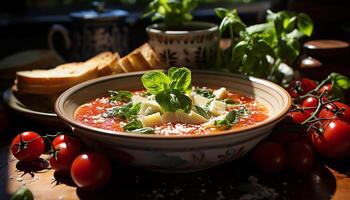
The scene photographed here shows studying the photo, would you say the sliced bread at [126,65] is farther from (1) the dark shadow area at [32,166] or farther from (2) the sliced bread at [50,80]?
(1) the dark shadow area at [32,166]

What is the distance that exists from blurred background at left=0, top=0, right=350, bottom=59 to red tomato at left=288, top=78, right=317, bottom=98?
0.53 meters

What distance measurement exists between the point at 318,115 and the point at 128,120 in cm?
65

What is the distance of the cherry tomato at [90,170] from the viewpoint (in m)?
1.30

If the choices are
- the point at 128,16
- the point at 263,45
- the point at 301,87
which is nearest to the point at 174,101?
the point at 263,45

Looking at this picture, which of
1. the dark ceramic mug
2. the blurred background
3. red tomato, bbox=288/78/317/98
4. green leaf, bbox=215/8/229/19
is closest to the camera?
red tomato, bbox=288/78/317/98

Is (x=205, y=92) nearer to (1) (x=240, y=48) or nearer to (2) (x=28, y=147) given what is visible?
(1) (x=240, y=48)

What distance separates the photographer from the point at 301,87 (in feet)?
6.22

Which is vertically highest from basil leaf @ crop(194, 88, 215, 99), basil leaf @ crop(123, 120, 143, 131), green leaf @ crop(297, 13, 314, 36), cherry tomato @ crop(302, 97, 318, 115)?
green leaf @ crop(297, 13, 314, 36)

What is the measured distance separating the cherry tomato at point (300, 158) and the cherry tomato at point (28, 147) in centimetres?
77

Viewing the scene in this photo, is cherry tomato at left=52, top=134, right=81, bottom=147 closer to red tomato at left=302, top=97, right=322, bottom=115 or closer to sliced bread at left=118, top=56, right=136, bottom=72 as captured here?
sliced bread at left=118, top=56, right=136, bottom=72

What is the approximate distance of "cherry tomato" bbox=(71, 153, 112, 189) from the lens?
130 cm

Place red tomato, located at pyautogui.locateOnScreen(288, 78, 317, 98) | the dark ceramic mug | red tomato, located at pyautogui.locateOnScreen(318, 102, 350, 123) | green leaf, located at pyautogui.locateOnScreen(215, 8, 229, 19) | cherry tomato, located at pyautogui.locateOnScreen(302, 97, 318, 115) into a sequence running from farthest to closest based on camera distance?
the dark ceramic mug, green leaf, located at pyautogui.locateOnScreen(215, 8, 229, 19), red tomato, located at pyautogui.locateOnScreen(288, 78, 317, 98), cherry tomato, located at pyautogui.locateOnScreen(302, 97, 318, 115), red tomato, located at pyautogui.locateOnScreen(318, 102, 350, 123)

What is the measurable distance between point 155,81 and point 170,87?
51 mm

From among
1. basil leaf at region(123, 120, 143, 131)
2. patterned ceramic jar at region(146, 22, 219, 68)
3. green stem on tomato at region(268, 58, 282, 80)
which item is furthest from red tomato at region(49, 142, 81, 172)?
green stem on tomato at region(268, 58, 282, 80)
